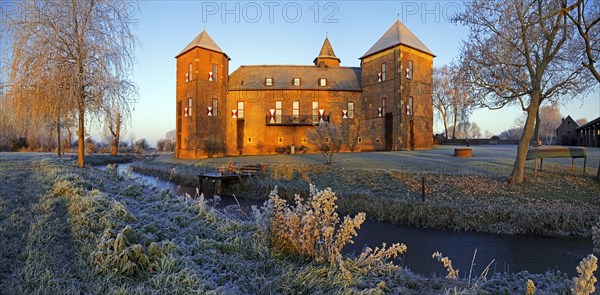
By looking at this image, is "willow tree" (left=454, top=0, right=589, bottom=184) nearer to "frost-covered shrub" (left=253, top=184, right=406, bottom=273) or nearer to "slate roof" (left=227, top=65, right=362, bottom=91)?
"frost-covered shrub" (left=253, top=184, right=406, bottom=273)

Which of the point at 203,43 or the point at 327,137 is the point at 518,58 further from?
the point at 203,43

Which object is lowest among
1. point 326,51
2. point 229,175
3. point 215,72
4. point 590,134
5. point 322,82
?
point 229,175

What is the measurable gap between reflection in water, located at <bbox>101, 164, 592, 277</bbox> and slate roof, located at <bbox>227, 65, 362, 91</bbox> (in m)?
22.5

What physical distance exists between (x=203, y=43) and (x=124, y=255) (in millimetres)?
27094

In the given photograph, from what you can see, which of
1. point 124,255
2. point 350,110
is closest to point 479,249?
point 124,255

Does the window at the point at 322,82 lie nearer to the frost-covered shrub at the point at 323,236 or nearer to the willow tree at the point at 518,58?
the willow tree at the point at 518,58

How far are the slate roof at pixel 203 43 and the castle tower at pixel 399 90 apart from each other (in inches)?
543

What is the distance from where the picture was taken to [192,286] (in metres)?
2.68

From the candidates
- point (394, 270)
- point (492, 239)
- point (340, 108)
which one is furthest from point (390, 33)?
point (394, 270)

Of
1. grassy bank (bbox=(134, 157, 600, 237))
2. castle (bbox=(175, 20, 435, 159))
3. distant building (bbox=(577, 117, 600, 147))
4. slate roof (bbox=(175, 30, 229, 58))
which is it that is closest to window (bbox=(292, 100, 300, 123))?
castle (bbox=(175, 20, 435, 159))

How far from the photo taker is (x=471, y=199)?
33.9ft

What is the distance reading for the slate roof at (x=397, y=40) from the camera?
26.3 meters

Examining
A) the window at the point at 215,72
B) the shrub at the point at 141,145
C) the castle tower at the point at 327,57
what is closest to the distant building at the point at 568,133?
the castle tower at the point at 327,57

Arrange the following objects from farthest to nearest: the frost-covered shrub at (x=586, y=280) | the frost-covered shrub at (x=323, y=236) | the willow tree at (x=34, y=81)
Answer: the willow tree at (x=34, y=81) → the frost-covered shrub at (x=323, y=236) → the frost-covered shrub at (x=586, y=280)
